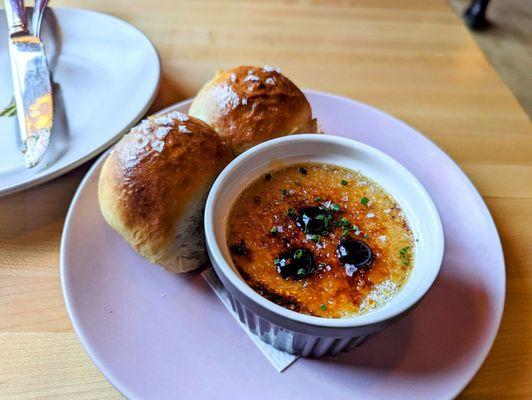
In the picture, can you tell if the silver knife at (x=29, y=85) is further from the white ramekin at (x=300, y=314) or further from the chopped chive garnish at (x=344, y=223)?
the chopped chive garnish at (x=344, y=223)

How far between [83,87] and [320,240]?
91cm

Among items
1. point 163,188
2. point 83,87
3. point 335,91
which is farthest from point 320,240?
point 83,87

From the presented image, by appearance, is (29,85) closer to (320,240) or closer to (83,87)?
(83,87)

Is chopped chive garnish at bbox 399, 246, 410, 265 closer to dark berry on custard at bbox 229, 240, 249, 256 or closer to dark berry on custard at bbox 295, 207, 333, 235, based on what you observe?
dark berry on custard at bbox 295, 207, 333, 235

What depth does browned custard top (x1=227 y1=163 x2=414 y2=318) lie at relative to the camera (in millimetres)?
814

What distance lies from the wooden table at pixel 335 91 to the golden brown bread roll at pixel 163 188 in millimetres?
234

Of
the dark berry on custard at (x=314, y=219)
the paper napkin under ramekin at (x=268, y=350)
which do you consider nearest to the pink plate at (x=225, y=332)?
the paper napkin under ramekin at (x=268, y=350)

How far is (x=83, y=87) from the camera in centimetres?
135

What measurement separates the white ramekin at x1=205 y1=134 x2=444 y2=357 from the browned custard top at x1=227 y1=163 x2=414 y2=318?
21 mm

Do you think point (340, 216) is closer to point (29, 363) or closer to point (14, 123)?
point (29, 363)

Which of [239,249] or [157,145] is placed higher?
[157,145]

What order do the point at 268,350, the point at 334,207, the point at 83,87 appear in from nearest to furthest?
1. the point at 268,350
2. the point at 334,207
3. the point at 83,87

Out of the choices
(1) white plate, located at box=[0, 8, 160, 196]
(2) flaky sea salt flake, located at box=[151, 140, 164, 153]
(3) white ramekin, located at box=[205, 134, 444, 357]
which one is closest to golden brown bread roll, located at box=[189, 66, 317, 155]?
(3) white ramekin, located at box=[205, 134, 444, 357]

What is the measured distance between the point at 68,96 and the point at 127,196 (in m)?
0.65
